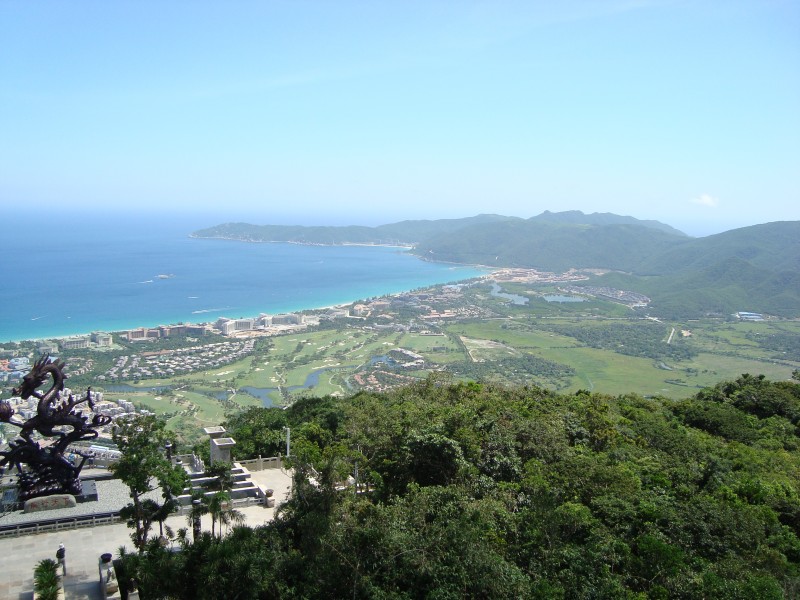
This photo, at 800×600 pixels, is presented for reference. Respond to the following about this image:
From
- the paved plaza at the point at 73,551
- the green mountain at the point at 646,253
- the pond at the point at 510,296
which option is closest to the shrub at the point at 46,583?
the paved plaza at the point at 73,551

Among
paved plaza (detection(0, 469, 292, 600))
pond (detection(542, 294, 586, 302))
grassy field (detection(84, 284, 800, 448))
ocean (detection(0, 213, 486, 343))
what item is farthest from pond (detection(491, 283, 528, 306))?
Result: paved plaza (detection(0, 469, 292, 600))

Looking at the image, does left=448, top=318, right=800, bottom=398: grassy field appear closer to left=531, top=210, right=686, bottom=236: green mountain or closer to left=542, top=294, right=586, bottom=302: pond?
left=542, top=294, right=586, bottom=302: pond

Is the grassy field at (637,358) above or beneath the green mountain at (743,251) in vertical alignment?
beneath

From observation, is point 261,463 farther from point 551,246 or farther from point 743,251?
point 551,246

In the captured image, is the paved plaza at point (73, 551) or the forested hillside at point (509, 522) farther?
the paved plaza at point (73, 551)

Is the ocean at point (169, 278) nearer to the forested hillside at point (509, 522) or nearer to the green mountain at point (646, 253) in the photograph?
the green mountain at point (646, 253)

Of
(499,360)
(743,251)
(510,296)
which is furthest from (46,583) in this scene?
(743,251)

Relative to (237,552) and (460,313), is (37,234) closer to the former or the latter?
(460,313)
